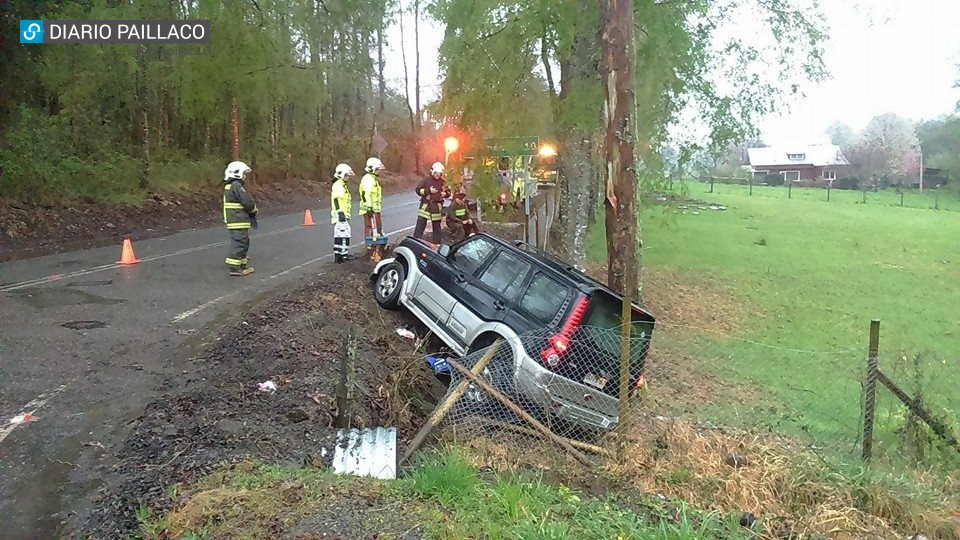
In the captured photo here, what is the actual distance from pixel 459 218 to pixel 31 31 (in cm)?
1023

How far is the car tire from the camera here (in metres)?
9.89

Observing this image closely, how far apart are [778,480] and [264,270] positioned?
9200 millimetres

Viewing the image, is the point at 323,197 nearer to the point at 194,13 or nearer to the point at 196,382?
the point at 194,13

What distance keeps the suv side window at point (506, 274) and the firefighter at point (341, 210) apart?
4.17 meters

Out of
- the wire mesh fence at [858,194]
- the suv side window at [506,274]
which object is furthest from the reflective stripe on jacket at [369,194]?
the wire mesh fence at [858,194]

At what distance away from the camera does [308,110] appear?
33.0 meters

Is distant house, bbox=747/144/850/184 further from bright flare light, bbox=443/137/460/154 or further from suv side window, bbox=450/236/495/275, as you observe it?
suv side window, bbox=450/236/495/275

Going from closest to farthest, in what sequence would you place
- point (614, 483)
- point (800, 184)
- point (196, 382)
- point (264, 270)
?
point (614, 483), point (196, 382), point (264, 270), point (800, 184)

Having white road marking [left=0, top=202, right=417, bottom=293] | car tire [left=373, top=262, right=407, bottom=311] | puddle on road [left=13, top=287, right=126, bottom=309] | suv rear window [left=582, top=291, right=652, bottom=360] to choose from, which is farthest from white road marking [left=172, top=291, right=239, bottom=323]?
suv rear window [left=582, top=291, right=652, bottom=360]

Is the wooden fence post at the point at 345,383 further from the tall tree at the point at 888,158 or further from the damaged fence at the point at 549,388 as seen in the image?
the tall tree at the point at 888,158

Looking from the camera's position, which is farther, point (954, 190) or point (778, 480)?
point (954, 190)

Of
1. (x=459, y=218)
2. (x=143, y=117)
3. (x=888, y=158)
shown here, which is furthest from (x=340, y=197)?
(x=888, y=158)

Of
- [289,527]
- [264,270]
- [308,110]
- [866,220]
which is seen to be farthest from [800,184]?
[289,527]

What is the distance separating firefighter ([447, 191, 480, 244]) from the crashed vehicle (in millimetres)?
4530
